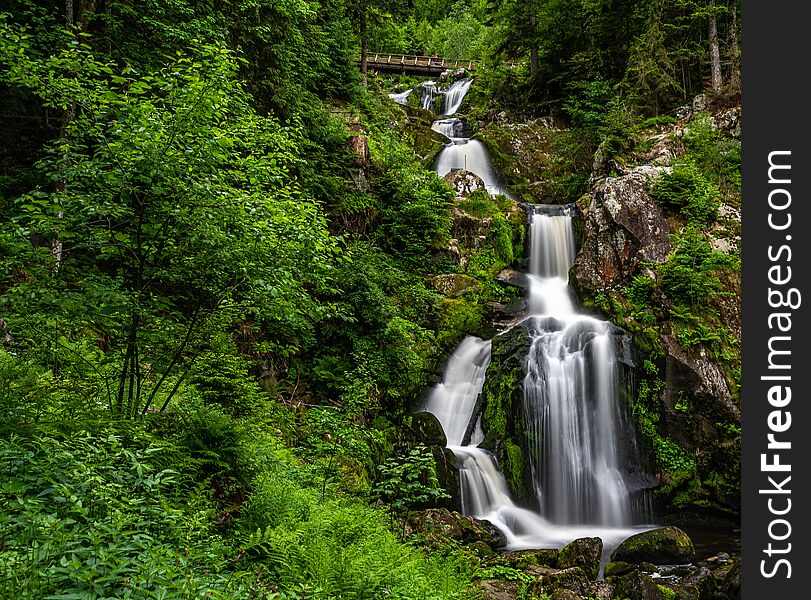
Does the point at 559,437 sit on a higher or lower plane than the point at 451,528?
higher

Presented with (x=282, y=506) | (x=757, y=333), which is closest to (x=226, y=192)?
(x=282, y=506)

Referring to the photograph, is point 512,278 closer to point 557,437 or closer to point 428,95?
point 557,437

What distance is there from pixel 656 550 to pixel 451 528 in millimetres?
3961

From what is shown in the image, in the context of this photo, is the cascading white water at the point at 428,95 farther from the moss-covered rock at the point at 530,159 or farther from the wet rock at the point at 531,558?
the wet rock at the point at 531,558

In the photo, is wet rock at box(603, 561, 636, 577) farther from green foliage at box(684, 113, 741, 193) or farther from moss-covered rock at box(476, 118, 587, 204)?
moss-covered rock at box(476, 118, 587, 204)

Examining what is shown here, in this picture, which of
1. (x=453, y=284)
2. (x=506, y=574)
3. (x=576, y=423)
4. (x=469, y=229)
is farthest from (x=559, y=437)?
(x=469, y=229)

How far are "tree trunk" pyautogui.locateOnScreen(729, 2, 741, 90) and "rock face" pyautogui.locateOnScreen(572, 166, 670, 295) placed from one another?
6.78m

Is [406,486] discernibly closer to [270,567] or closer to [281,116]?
[270,567]

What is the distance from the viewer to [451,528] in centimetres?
887

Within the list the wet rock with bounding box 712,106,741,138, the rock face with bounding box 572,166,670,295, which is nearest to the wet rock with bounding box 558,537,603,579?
the rock face with bounding box 572,166,670,295

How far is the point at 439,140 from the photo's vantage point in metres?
22.9

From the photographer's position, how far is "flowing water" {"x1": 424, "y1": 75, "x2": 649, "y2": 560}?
1094 cm

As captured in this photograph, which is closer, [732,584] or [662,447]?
[732,584]

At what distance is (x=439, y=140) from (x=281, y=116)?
1147 centimetres
